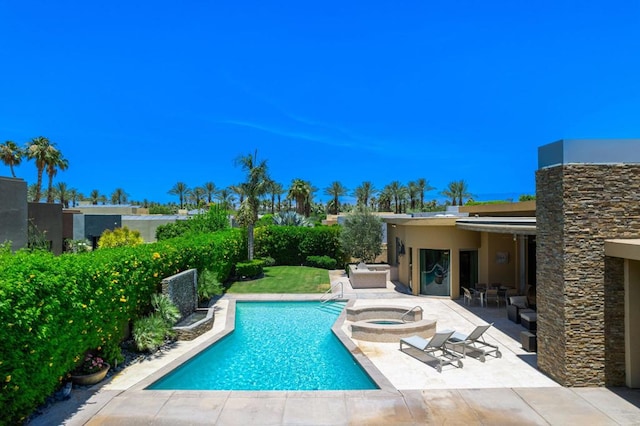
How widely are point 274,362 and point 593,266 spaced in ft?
28.7

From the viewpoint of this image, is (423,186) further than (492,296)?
Yes

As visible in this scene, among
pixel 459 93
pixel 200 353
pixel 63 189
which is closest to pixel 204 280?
pixel 200 353

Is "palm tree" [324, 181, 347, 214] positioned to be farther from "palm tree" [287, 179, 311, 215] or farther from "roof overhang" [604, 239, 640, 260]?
"roof overhang" [604, 239, 640, 260]

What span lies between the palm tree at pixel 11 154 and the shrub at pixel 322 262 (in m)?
37.5

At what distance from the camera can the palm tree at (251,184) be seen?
29328 millimetres

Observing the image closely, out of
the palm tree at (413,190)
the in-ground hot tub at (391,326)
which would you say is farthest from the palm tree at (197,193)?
the in-ground hot tub at (391,326)

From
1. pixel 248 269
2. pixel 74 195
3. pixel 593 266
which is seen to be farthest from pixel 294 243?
pixel 74 195

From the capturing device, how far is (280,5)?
75.4 feet

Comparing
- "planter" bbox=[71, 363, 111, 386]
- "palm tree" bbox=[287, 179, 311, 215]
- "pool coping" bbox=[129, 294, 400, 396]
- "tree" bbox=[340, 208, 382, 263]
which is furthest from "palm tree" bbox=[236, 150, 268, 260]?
"palm tree" bbox=[287, 179, 311, 215]

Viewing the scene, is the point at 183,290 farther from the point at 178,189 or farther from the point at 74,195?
the point at 74,195

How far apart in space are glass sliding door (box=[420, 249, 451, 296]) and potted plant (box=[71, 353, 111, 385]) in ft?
49.0

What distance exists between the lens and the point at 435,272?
20.3m

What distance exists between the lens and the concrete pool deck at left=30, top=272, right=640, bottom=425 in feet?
25.7

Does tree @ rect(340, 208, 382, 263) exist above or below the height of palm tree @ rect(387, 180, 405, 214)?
below
